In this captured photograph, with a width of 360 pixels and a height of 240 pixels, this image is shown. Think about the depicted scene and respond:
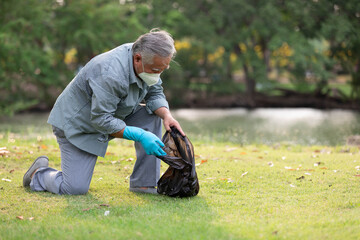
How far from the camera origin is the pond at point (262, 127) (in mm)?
9984

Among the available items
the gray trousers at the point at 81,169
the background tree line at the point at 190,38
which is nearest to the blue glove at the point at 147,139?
the gray trousers at the point at 81,169

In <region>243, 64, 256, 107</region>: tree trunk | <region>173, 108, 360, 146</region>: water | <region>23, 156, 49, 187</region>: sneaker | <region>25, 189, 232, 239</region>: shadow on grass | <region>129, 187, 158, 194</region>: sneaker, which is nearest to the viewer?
<region>25, 189, 232, 239</region>: shadow on grass

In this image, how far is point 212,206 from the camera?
3674 mm

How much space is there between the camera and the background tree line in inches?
639

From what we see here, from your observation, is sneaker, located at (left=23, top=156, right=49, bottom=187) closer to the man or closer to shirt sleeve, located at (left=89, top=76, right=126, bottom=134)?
the man

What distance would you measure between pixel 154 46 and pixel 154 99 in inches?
29.5

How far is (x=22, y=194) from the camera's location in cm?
412

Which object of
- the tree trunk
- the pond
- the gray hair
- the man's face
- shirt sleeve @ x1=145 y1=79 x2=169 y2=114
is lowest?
the tree trunk

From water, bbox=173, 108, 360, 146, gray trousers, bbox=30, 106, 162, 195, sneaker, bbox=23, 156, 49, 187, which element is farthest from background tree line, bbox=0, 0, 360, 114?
gray trousers, bbox=30, 106, 162, 195

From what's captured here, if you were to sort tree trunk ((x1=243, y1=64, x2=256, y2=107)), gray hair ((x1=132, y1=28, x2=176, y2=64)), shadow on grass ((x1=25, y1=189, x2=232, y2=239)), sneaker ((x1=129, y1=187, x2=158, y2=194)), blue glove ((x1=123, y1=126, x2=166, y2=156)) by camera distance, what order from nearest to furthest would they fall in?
shadow on grass ((x1=25, y1=189, x2=232, y2=239)), gray hair ((x1=132, y1=28, x2=176, y2=64)), blue glove ((x1=123, y1=126, x2=166, y2=156)), sneaker ((x1=129, y1=187, x2=158, y2=194)), tree trunk ((x1=243, y1=64, x2=256, y2=107))

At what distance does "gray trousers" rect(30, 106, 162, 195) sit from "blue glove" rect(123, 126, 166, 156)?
0.42 m

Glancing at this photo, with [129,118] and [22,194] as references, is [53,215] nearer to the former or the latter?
[22,194]

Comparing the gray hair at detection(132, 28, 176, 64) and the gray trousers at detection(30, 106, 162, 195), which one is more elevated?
the gray hair at detection(132, 28, 176, 64)

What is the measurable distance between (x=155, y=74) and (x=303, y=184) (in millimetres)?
1864
